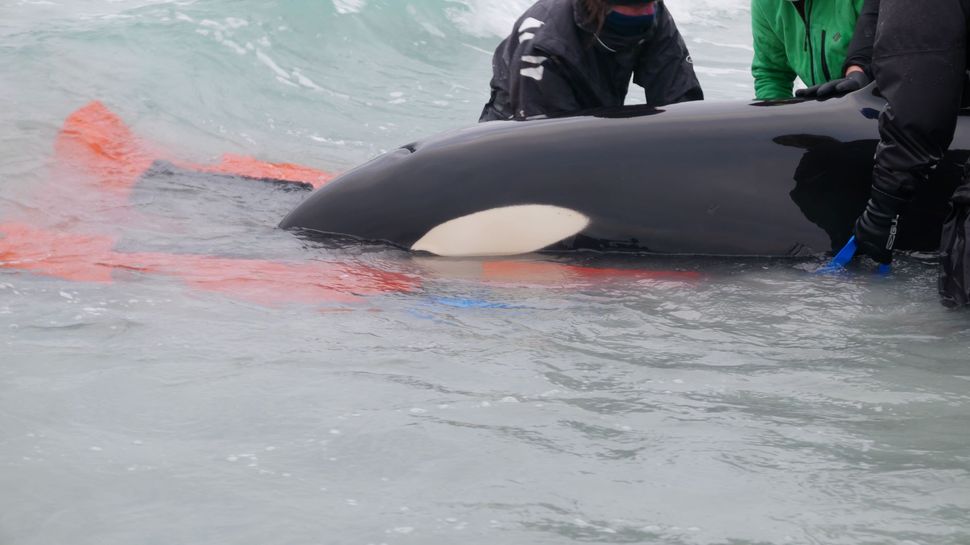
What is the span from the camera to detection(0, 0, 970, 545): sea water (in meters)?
2.26

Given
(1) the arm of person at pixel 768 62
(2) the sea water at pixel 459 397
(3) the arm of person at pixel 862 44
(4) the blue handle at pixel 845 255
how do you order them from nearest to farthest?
(2) the sea water at pixel 459 397
(4) the blue handle at pixel 845 255
(3) the arm of person at pixel 862 44
(1) the arm of person at pixel 768 62

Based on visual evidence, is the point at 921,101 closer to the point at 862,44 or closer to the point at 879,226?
the point at 879,226

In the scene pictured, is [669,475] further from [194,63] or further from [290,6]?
[290,6]

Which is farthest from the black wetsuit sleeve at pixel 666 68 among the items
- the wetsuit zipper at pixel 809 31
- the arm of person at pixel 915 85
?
the arm of person at pixel 915 85

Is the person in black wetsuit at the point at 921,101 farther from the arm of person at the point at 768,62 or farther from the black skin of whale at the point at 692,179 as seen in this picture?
the arm of person at the point at 768,62

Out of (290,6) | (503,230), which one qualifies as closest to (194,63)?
(290,6)

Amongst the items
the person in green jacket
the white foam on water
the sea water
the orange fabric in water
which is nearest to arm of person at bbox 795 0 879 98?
the person in green jacket

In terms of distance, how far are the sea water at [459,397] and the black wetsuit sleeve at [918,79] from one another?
508 mm

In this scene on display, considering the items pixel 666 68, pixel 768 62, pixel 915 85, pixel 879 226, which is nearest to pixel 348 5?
pixel 768 62

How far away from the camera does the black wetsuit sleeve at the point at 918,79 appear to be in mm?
3748

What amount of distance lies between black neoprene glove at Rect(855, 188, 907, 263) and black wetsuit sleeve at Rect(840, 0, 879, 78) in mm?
1003

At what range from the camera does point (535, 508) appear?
2.30 meters

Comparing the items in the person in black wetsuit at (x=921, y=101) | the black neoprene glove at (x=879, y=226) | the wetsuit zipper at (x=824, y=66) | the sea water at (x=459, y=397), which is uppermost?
the wetsuit zipper at (x=824, y=66)

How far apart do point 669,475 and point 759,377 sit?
75 centimetres
